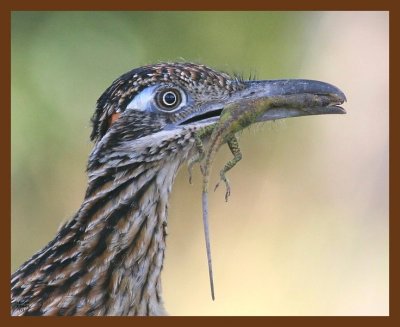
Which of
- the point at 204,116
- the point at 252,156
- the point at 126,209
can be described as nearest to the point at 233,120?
the point at 204,116

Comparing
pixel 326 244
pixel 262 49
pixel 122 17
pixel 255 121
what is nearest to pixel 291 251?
pixel 326 244

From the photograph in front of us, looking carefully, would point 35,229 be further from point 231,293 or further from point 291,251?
point 291,251

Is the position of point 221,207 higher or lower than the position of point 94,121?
lower

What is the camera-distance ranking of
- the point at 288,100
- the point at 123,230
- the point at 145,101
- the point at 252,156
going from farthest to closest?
1. the point at 252,156
2. the point at 288,100
3. the point at 145,101
4. the point at 123,230

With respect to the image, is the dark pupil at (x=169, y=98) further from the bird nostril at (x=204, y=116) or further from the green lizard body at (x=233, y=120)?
the green lizard body at (x=233, y=120)

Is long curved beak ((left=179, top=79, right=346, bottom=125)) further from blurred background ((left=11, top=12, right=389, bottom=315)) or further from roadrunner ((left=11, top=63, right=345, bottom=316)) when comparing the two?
blurred background ((left=11, top=12, right=389, bottom=315))

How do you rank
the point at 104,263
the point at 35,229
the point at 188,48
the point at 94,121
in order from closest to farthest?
the point at 104,263, the point at 94,121, the point at 35,229, the point at 188,48

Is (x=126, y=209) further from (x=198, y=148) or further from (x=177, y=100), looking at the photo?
(x=177, y=100)

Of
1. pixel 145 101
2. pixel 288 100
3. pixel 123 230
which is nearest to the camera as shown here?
pixel 123 230
